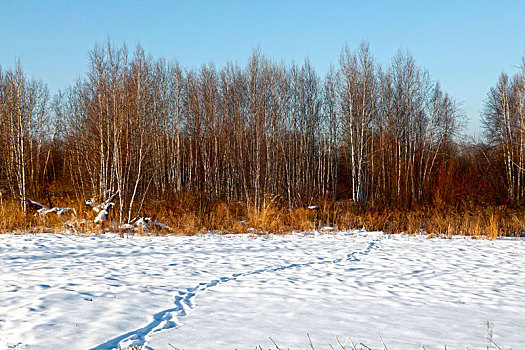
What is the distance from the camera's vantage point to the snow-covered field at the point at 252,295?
379 cm

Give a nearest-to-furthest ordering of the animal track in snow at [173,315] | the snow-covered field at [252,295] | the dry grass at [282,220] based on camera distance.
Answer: the animal track in snow at [173,315]
the snow-covered field at [252,295]
the dry grass at [282,220]

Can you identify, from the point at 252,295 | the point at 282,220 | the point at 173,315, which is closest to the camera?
the point at 173,315

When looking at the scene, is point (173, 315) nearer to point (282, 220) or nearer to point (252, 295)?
point (252, 295)

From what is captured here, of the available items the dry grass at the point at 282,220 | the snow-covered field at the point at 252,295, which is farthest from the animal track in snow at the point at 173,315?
the dry grass at the point at 282,220

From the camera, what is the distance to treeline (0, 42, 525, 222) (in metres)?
13.1

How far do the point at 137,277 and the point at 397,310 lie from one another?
3808mm

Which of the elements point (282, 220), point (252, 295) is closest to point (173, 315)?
point (252, 295)

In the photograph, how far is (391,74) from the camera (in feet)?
70.4

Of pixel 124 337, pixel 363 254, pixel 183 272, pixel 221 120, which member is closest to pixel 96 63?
pixel 221 120

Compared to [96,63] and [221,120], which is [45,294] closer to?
[96,63]

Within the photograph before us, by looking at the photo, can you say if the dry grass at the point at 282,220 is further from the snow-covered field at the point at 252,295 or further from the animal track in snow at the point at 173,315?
the animal track in snow at the point at 173,315

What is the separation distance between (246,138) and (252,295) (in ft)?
37.7

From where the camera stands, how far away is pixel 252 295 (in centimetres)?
538

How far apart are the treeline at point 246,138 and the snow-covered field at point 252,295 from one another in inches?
182
